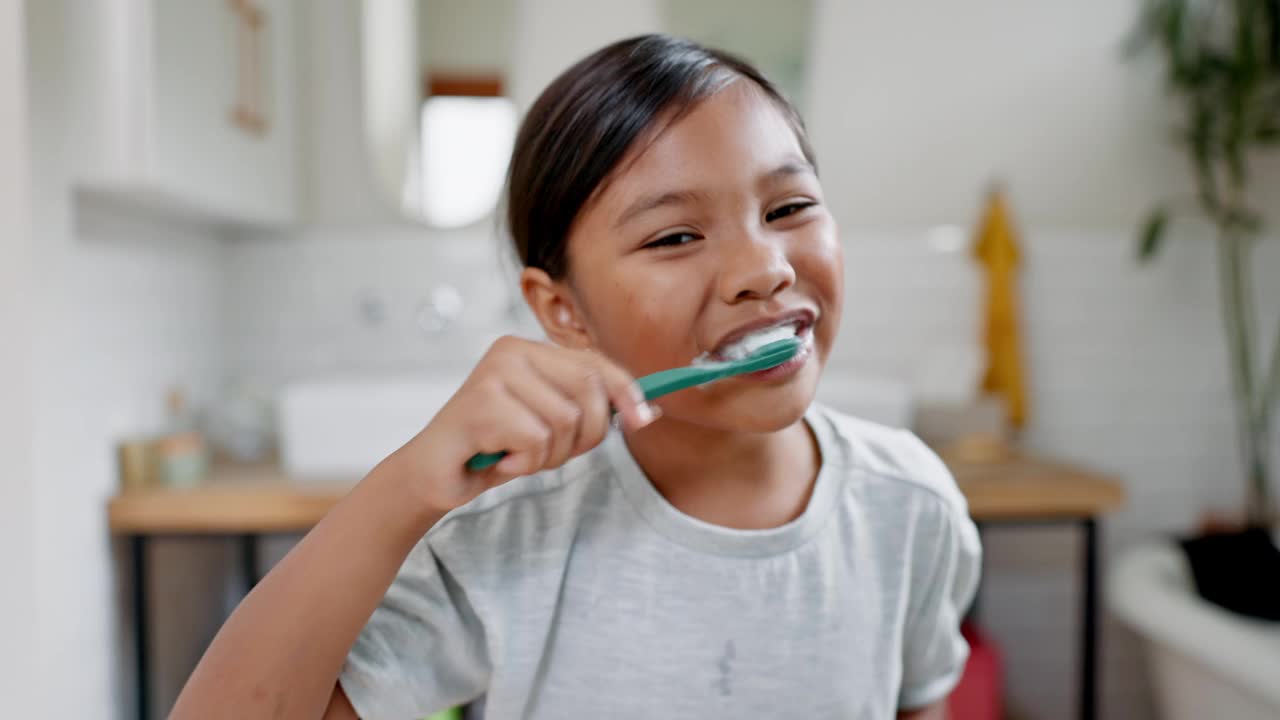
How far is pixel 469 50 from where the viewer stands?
2.13 m

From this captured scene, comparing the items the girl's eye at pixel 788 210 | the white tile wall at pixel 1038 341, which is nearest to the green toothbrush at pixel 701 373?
the girl's eye at pixel 788 210

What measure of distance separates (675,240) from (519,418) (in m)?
0.20

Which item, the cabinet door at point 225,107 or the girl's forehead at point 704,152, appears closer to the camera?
the girl's forehead at point 704,152

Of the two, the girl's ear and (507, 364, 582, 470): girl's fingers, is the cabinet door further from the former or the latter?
(507, 364, 582, 470): girl's fingers

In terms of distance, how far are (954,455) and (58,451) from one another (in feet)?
5.15

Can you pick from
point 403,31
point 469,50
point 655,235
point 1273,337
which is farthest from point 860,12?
point 655,235

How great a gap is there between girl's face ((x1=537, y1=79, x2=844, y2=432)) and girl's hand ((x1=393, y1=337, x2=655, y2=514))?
0.11 meters

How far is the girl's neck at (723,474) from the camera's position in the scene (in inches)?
30.5

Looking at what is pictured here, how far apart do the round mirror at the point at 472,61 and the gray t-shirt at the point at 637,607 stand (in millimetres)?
1501

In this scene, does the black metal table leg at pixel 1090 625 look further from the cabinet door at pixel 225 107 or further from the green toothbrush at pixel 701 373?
the cabinet door at pixel 225 107

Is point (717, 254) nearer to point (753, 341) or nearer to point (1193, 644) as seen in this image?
point (753, 341)

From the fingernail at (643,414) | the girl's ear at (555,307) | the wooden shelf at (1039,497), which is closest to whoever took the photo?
the fingernail at (643,414)

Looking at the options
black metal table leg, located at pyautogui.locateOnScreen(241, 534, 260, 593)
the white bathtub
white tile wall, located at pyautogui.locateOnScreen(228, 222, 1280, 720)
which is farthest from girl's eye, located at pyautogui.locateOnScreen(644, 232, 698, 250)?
black metal table leg, located at pyautogui.locateOnScreen(241, 534, 260, 593)

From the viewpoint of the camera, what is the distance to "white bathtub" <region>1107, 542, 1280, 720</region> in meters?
1.50
